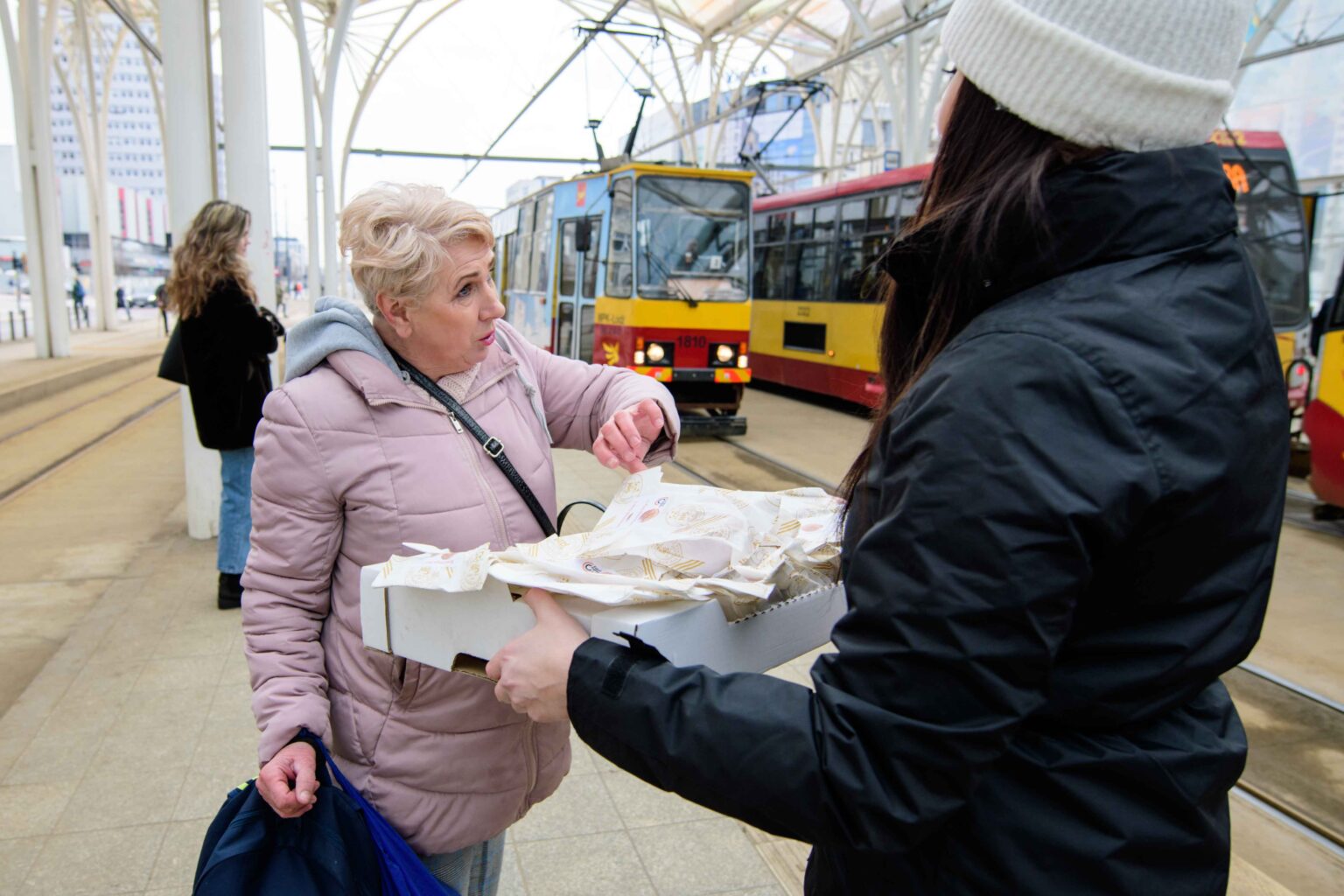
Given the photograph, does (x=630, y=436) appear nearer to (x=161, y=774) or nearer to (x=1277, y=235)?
(x=161, y=774)

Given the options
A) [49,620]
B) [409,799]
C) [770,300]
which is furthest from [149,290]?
[409,799]

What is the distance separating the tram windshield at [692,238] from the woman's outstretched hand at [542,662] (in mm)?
10375

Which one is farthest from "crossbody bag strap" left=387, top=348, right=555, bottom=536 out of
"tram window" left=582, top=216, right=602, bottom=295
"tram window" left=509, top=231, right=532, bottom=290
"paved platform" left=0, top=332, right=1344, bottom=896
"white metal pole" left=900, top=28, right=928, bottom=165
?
"white metal pole" left=900, top=28, right=928, bottom=165

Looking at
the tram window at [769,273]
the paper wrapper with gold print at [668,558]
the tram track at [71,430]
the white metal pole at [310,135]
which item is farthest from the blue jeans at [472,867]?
the white metal pole at [310,135]

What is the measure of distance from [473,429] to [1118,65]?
1.24 meters

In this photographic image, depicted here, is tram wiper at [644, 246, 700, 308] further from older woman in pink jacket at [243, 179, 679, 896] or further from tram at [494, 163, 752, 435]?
older woman in pink jacket at [243, 179, 679, 896]

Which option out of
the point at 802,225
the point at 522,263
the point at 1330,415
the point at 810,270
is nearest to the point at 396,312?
the point at 1330,415

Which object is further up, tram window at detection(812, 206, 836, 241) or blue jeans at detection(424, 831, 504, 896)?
tram window at detection(812, 206, 836, 241)

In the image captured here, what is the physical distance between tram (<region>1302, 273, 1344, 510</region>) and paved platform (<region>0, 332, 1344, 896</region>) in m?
5.07

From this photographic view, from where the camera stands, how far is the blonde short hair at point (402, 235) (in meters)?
A: 1.77

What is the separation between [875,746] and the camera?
0.98 m

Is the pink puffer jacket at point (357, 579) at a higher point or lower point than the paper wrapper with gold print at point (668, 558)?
lower

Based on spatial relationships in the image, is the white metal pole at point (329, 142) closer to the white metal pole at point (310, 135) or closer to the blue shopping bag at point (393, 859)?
the white metal pole at point (310, 135)

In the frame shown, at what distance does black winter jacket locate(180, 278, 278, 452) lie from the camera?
15.5ft
